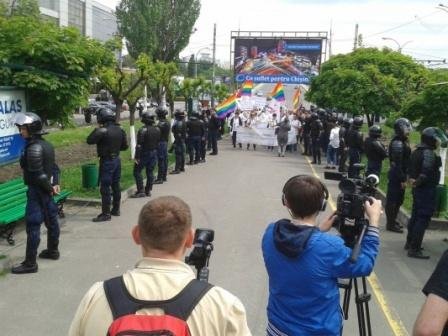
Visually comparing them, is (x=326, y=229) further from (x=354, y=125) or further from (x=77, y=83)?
(x=354, y=125)

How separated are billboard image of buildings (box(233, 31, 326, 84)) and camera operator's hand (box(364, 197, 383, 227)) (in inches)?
2039

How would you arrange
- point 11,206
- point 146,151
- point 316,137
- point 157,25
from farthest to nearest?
point 157,25
point 316,137
point 146,151
point 11,206

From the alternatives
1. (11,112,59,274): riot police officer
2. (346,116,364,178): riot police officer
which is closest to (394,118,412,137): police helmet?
(346,116,364,178): riot police officer

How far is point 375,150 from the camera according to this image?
10.5 metres

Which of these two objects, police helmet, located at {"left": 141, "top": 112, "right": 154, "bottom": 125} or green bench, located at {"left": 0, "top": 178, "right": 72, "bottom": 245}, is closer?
green bench, located at {"left": 0, "top": 178, "right": 72, "bottom": 245}

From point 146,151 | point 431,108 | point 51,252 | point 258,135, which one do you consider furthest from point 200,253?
point 258,135

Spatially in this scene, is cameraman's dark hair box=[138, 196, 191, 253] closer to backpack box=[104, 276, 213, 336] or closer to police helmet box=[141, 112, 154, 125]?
backpack box=[104, 276, 213, 336]

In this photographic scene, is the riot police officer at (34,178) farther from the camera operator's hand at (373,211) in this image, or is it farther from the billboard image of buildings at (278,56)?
the billboard image of buildings at (278,56)

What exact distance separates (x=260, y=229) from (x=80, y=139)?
601 inches

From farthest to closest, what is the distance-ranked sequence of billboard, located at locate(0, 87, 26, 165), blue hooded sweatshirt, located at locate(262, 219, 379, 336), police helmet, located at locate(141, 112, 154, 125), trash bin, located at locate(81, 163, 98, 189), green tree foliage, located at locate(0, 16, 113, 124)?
1. police helmet, located at locate(141, 112, 154, 125)
2. trash bin, located at locate(81, 163, 98, 189)
3. green tree foliage, located at locate(0, 16, 113, 124)
4. billboard, located at locate(0, 87, 26, 165)
5. blue hooded sweatshirt, located at locate(262, 219, 379, 336)

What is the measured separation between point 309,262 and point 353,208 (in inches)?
19.8

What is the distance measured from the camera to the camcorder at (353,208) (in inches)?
133

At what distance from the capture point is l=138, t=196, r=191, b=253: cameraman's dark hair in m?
2.28

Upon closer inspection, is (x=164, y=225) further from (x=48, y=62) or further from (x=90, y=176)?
(x=90, y=176)
